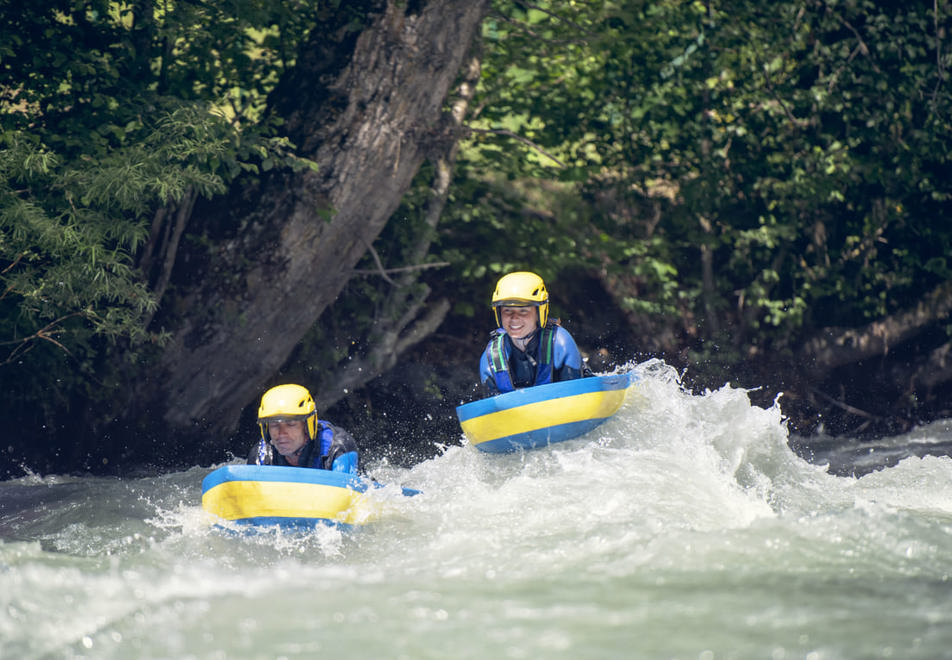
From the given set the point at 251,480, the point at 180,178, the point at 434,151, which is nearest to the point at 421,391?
the point at 434,151

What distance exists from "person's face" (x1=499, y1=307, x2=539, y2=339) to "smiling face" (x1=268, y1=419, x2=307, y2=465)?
1633 millimetres

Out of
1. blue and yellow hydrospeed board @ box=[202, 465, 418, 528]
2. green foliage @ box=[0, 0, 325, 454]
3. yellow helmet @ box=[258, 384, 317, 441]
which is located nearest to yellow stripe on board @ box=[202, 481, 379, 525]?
blue and yellow hydrospeed board @ box=[202, 465, 418, 528]

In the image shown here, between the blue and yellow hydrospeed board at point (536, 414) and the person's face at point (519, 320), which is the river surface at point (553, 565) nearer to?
the blue and yellow hydrospeed board at point (536, 414)

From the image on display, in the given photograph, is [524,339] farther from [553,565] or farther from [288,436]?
[553,565]

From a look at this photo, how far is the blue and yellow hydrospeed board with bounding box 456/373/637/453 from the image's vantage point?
6137 mm

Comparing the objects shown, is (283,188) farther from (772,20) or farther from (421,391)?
(772,20)

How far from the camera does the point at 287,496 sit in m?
5.36

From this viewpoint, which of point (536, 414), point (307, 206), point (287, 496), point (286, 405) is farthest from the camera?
point (307, 206)

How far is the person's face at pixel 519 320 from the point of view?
6797 millimetres

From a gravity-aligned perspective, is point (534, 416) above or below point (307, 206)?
below

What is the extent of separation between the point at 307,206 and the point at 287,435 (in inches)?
103

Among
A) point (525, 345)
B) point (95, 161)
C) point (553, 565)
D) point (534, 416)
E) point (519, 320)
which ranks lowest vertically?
point (553, 565)

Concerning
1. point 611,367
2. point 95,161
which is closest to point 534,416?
point 95,161

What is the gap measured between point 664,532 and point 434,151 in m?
4.97
